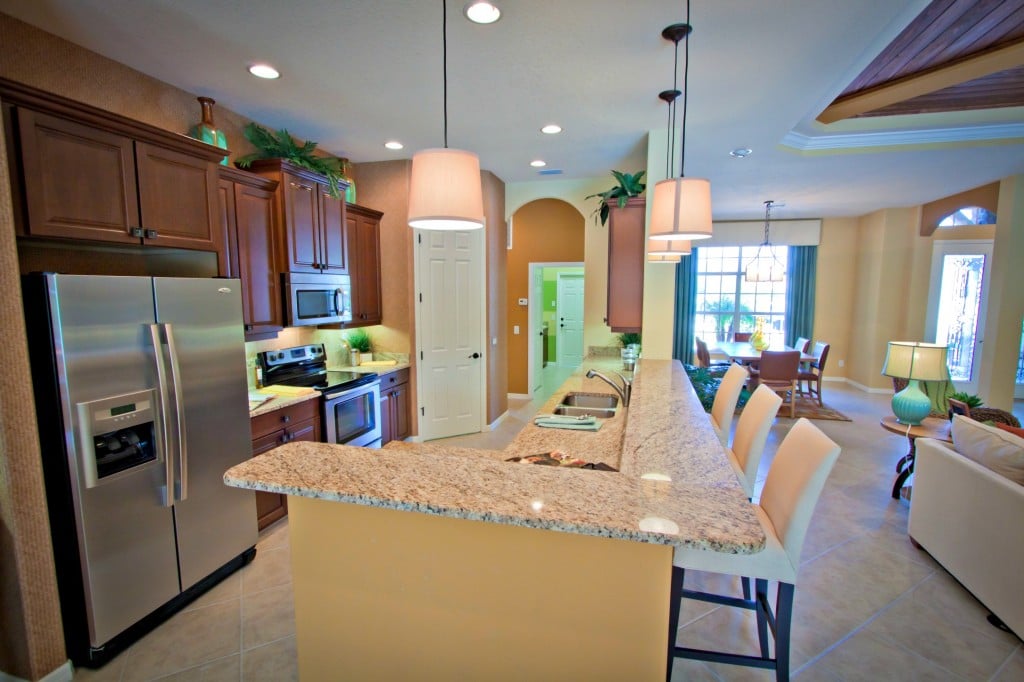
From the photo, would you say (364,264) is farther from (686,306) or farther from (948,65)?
(686,306)

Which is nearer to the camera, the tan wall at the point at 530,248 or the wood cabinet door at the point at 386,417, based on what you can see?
the wood cabinet door at the point at 386,417

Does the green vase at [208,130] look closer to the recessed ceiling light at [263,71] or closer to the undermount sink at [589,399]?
the recessed ceiling light at [263,71]

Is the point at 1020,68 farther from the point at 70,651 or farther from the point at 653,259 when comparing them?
the point at 70,651

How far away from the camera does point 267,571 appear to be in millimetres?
2629

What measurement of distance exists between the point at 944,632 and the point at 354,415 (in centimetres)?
367

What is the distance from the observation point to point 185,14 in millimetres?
2062

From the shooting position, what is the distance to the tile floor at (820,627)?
1956 millimetres

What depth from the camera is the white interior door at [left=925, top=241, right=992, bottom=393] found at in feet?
22.0

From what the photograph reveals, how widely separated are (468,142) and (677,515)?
11.7 feet

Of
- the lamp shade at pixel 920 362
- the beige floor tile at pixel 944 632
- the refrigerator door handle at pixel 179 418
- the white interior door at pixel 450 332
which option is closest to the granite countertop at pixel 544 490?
the refrigerator door handle at pixel 179 418

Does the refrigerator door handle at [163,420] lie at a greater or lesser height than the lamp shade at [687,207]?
lesser

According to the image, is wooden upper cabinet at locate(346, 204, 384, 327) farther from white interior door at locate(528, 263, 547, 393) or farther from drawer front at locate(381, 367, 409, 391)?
white interior door at locate(528, 263, 547, 393)

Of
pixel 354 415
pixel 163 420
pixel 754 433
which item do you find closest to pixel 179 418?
pixel 163 420

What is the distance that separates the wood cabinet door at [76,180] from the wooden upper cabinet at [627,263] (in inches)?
122
